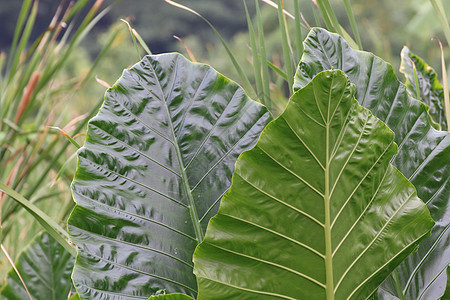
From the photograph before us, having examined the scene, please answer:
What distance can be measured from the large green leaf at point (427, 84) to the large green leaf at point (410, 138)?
0.23 meters

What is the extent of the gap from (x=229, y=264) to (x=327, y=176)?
9 cm

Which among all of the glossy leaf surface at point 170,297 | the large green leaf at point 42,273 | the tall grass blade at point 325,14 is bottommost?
the large green leaf at point 42,273

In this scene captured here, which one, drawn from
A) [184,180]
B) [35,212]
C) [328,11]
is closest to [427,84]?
[328,11]

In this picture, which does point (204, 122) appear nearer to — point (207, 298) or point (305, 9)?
point (207, 298)

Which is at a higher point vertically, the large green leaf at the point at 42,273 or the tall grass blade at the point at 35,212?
the tall grass blade at the point at 35,212

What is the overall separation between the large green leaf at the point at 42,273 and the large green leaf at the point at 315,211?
0.97 feet

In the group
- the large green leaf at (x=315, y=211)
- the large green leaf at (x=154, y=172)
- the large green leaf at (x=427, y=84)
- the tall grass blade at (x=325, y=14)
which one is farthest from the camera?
the large green leaf at (x=427, y=84)

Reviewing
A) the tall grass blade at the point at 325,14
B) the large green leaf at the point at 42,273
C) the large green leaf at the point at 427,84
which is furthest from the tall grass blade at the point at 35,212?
the large green leaf at the point at 427,84

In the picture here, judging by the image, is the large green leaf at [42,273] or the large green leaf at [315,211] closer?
the large green leaf at [315,211]

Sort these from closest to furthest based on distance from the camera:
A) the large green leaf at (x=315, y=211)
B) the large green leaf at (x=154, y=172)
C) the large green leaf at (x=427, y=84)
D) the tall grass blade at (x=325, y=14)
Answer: the large green leaf at (x=315, y=211) → the large green leaf at (x=154, y=172) → the tall grass blade at (x=325, y=14) → the large green leaf at (x=427, y=84)

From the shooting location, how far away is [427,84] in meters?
0.73

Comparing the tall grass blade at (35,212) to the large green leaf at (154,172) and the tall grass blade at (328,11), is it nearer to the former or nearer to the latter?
the large green leaf at (154,172)

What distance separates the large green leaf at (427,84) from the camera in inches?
27.7

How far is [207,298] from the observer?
349 mm
